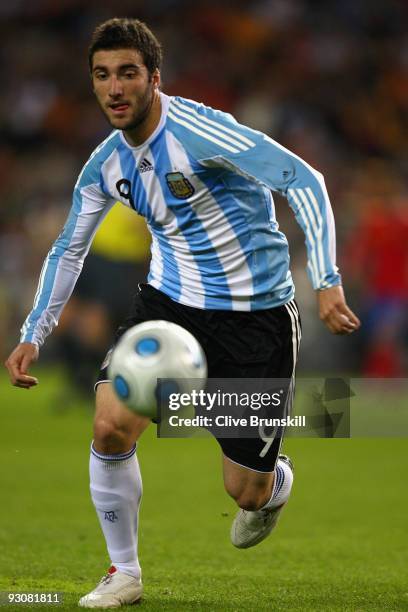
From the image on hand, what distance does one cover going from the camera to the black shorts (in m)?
4.74

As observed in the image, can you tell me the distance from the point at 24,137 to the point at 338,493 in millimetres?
A: 11861

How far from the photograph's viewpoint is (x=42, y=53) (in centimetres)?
1898

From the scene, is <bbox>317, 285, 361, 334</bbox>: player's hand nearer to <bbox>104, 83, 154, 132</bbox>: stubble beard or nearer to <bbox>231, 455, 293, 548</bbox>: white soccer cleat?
<bbox>104, 83, 154, 132</bbox>: stubble beard

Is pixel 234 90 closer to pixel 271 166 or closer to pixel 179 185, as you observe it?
pixel 179 185

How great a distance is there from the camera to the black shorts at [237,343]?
474 centimetres

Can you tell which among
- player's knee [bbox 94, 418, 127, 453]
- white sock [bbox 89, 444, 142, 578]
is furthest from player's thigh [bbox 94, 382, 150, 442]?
white sock [bbox 89, 444, 142, 578]

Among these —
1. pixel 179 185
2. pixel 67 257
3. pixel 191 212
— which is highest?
pixel 179 185

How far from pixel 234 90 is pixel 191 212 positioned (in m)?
13.6

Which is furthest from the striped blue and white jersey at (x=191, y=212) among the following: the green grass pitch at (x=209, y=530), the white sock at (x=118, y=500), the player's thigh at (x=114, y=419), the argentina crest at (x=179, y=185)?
the green grass pitch at (x=209, y=530)

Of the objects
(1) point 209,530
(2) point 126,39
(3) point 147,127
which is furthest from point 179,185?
(1) point 209,530

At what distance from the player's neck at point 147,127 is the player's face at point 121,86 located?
61 mm

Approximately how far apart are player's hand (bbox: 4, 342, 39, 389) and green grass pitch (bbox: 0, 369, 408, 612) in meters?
0.85

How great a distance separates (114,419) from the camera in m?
4.36

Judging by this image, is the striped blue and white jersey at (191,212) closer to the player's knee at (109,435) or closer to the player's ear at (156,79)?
the player's ear at (156,79)
